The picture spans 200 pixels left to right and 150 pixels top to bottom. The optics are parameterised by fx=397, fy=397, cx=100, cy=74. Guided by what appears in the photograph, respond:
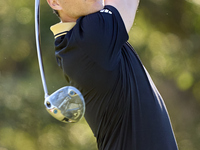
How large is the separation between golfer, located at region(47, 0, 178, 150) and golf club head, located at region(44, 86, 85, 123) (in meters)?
0.19

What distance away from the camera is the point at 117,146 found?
66.5 inches

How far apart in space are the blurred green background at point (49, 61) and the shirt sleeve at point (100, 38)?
3534mm

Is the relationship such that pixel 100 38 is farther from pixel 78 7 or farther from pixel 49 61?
pixel 49 61

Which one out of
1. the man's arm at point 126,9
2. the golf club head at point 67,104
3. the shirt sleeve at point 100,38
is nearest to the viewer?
the golf club head at point 67,104

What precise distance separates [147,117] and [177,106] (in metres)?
4.49

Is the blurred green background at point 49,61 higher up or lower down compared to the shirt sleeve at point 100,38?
lower down

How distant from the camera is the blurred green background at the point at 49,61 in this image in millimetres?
5285

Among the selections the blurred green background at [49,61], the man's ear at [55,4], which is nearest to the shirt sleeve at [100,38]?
the man's ear at [55,4]

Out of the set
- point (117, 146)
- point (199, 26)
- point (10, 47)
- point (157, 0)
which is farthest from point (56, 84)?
point (117, 146)

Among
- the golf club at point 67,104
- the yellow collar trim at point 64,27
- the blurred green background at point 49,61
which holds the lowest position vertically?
the blurred green background at point 49,61

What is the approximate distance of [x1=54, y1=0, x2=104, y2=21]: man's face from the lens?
1661mm

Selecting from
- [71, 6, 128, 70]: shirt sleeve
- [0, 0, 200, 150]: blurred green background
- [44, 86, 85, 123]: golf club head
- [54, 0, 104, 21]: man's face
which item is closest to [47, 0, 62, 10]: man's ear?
[54, 0, 104, 21]: man's face

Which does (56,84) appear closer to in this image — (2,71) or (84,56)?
(2,71)

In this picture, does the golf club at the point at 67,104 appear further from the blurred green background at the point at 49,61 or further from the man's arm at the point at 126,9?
the blurred green background at the point at 49,61
